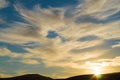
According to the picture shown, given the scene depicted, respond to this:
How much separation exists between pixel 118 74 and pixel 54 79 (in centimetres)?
2644

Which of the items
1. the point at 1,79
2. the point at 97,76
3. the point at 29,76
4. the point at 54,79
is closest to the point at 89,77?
the point at 97,76

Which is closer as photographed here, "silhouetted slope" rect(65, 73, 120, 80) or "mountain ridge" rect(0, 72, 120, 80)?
"silhouetted slope" rect(65, 73, 120, 80)

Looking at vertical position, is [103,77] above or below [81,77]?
below

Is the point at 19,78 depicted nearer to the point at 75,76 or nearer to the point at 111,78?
the point at 75,76

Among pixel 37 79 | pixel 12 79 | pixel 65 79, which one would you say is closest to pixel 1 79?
pixel 12 79

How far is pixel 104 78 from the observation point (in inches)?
6639

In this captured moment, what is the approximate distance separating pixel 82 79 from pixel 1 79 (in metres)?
33.1

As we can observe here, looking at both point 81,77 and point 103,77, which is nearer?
point 103,77

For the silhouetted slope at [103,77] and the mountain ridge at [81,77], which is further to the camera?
the mountain ridge at [81,77]

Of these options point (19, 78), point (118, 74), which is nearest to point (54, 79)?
point (19, 78)

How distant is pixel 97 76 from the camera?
173000mm

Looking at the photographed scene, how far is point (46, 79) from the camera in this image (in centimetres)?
17200

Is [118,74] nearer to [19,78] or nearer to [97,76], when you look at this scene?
[97,76]

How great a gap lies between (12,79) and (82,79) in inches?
1129
